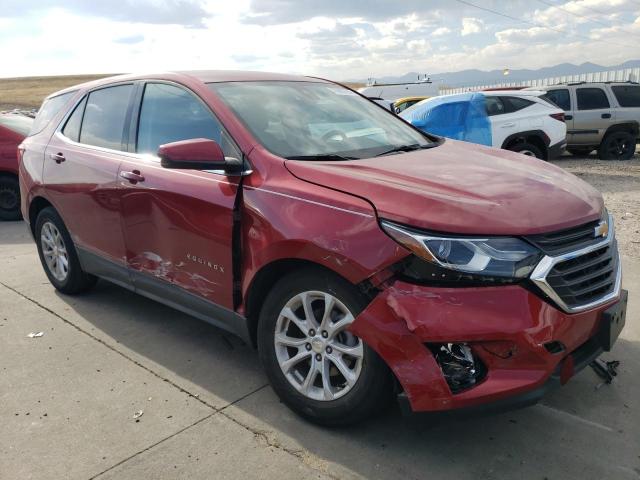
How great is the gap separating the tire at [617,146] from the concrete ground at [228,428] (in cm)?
1033

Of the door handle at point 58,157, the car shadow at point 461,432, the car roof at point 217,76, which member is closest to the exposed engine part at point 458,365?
the car shadow at point 461,432

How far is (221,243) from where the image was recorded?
3141 mm

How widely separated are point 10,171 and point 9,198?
1.37 feet

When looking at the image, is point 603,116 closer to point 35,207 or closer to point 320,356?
point 35,207

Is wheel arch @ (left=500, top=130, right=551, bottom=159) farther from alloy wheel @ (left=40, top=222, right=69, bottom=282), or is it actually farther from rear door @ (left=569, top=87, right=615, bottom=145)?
alloy wheel @ (left=40, top=222, right=69, bottom=282)

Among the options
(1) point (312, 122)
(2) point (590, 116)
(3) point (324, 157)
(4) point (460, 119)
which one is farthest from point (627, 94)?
(3) point (324, 157)

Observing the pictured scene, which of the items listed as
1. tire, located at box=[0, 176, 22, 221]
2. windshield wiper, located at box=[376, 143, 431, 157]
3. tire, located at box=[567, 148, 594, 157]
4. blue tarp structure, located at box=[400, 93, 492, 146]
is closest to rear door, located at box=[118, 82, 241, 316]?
windshield wiper, located at box=[376, 143, 431, 157]

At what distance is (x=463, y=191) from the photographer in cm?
261

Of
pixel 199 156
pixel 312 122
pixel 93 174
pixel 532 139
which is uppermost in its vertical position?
pixel 312 122

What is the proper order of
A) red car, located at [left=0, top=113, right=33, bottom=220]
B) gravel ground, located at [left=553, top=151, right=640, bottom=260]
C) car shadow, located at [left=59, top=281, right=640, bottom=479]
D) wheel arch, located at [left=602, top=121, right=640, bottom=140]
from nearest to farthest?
car shadow, located at [left=59, top=281, right=640, bottom=479] → gravel ground, located at [left=553, top=151, right=640, bottom=260] → red car, located at [left=0, top=113, right=33, bottom=220] → wheel arch, located at [left=602, top=121, right=640, bottom=140]

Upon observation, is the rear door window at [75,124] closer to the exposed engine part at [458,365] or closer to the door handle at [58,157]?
the door handle at [58,157]

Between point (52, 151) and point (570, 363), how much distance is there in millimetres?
4073

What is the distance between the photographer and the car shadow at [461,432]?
2.57 m

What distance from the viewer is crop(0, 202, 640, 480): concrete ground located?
8.54 ft
